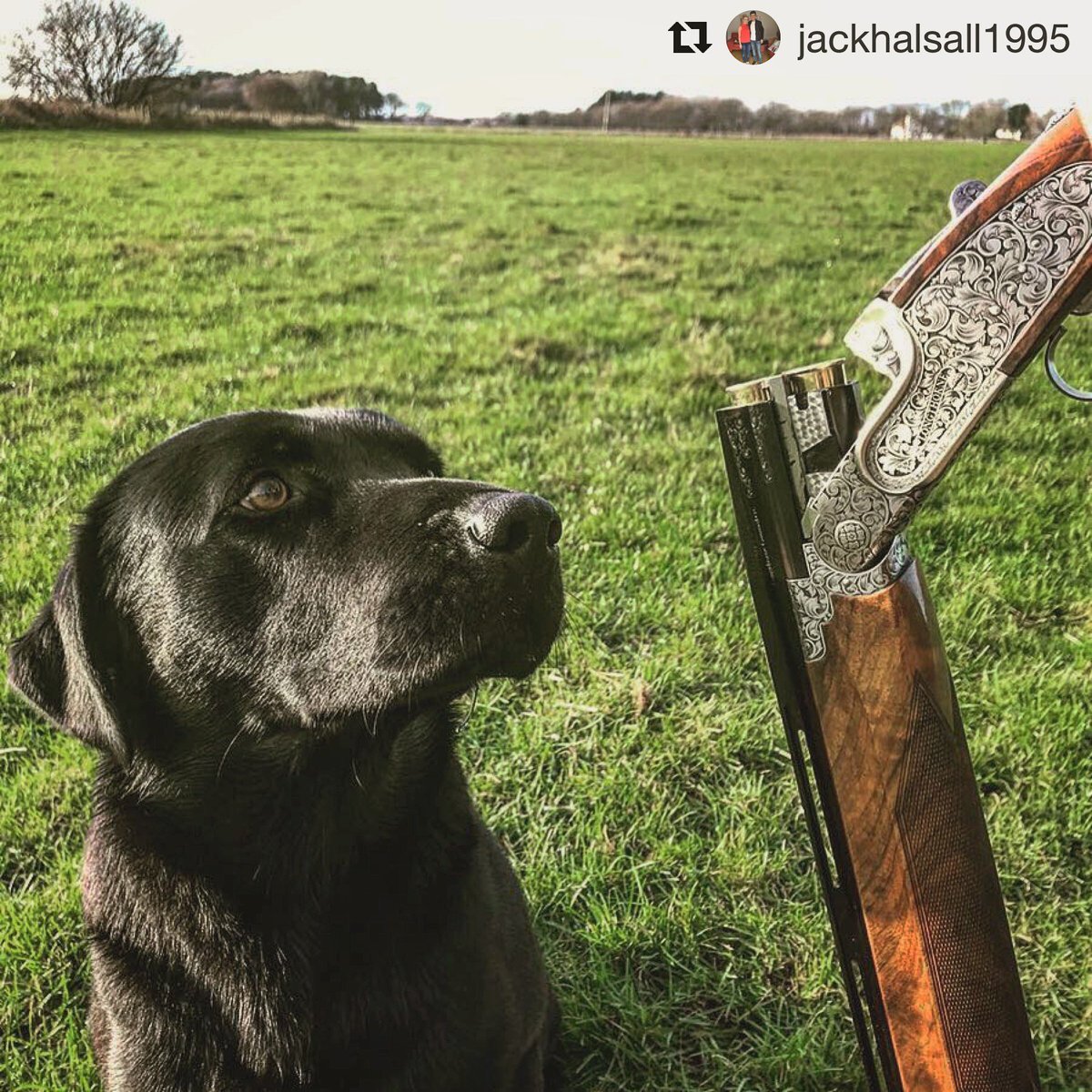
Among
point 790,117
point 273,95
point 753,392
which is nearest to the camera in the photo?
point 753,392

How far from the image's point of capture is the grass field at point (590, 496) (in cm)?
234

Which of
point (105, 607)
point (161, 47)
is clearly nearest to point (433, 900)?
point (105, 607)

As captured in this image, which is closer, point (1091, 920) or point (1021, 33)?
point (1091, 920)

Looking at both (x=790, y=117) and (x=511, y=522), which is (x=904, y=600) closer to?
(x=511, y=522)

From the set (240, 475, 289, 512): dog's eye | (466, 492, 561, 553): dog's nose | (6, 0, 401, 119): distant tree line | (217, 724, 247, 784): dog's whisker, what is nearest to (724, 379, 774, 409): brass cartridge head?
(466, 492, 561, 553): dog's nose

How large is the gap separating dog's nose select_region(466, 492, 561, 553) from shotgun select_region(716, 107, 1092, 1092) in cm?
37

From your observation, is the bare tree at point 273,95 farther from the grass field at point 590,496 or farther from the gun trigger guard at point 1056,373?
the gun trigger guard at point 1056,373

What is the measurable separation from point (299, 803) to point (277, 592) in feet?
1.36

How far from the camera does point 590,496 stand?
3.89 metres

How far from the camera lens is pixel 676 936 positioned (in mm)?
2418

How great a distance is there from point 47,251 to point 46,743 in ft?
5.25

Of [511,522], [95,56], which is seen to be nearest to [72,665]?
[511,522]

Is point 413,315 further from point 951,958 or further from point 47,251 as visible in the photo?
point 951,958

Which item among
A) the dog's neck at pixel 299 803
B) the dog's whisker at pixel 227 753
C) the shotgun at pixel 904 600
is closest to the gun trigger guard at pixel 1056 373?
the shotgun at pixel 904 600
